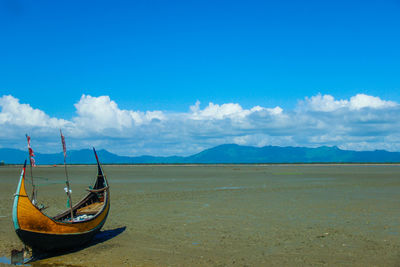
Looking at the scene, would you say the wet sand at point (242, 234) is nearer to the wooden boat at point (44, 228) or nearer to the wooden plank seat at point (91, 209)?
the wooden boat at point (44, 228)

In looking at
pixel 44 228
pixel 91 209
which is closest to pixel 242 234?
pixel 91 209

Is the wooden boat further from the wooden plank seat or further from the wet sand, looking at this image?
the wooden plank seat

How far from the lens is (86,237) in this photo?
38.1 ft

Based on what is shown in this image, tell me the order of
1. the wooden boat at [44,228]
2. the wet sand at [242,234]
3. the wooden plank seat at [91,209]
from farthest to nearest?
the wooden plank seat at [91,209] → the wet sand at [242,234] → the wooden boat at [44,228]

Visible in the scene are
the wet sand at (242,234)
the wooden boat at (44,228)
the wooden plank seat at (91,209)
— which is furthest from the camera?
the wooden plank seat at (91,209)

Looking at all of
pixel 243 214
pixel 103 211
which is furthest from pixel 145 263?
pixel 243 214

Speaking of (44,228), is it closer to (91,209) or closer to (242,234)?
(91,209)

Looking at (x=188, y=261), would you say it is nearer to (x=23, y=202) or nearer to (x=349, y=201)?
(x=23, y=202)

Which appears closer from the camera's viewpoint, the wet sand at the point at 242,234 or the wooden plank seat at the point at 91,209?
the wet sand at the point at 242,234

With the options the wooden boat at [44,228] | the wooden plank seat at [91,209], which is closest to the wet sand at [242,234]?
the wooden boat at [44,228]

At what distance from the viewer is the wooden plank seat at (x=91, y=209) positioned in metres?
14.0

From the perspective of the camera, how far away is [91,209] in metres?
14.3

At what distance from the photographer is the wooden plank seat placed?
45.9 ft

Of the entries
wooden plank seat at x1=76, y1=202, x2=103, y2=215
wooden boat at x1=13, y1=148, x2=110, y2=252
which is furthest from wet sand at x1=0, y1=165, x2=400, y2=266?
wooden plank seat at x1=76, y1=202, x2=103, y2=215
